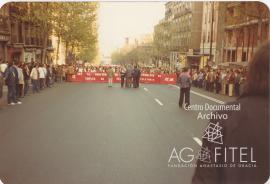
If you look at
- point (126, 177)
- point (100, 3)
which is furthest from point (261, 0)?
point (126, 177)

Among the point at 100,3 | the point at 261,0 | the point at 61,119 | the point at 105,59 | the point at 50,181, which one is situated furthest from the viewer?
the point at 61,119

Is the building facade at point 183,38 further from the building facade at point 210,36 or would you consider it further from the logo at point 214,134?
the logo at point 214,134

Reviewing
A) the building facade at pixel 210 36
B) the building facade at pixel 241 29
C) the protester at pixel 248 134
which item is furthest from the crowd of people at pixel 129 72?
the protester at pixel 248 134

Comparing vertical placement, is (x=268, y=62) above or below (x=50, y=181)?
above

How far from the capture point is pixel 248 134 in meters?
2.25

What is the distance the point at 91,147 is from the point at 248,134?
3.78 metres

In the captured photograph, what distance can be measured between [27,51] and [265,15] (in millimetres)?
3516

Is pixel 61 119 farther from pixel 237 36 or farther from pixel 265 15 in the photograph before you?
pixel 265 15

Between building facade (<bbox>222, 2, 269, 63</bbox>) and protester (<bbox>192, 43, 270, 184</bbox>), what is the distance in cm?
130

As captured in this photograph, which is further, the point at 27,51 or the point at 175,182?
the point at 27,51

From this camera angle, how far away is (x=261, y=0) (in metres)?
3.47

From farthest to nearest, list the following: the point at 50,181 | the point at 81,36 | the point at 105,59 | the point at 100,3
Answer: the point at 81,36
the point at 105,59
the point at 50,181
the point at 100,3

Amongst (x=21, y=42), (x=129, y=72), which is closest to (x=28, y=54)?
(x=21, y=42)

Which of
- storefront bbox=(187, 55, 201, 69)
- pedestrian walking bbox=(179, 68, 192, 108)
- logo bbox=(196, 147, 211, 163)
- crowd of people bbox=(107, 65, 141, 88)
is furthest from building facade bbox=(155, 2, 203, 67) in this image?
logo bbox=(196, 147, 211, 163)
